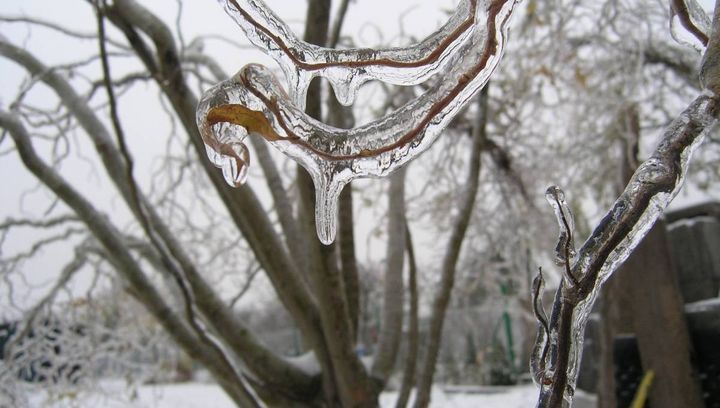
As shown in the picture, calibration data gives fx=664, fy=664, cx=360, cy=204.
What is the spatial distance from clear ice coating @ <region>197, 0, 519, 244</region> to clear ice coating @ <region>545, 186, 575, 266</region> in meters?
0.09

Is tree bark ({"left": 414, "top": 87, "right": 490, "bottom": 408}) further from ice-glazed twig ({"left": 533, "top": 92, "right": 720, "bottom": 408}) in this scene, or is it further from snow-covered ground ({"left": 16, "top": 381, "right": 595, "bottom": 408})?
snow-covered ground ({"left": 16, "top": 381, "right": 595, "bottom": 408})

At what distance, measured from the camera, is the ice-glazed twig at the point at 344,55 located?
1.52 feet

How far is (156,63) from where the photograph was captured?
1.75m

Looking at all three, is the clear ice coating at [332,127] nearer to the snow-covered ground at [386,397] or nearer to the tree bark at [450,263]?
the tree bark at [450,263]

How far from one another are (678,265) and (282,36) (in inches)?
118

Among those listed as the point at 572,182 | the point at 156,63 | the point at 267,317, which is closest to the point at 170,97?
the point at 156,63

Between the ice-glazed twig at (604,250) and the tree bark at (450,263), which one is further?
the tree bark at (450,263)

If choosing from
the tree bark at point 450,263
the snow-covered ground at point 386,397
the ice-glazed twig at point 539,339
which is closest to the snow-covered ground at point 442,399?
the snow-covered ground at point 386,397

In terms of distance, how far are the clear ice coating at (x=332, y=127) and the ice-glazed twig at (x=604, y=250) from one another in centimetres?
13

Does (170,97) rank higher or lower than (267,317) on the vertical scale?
lower

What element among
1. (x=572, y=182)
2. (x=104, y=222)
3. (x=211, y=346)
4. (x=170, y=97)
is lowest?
(x=211, y=346)

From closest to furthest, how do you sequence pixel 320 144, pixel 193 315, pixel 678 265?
pixel 320 144 < pixel 193 315 < pixel 678 265

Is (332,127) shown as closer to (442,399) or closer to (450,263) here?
(450,263)

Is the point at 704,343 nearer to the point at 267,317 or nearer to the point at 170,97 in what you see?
the point at 170,97
